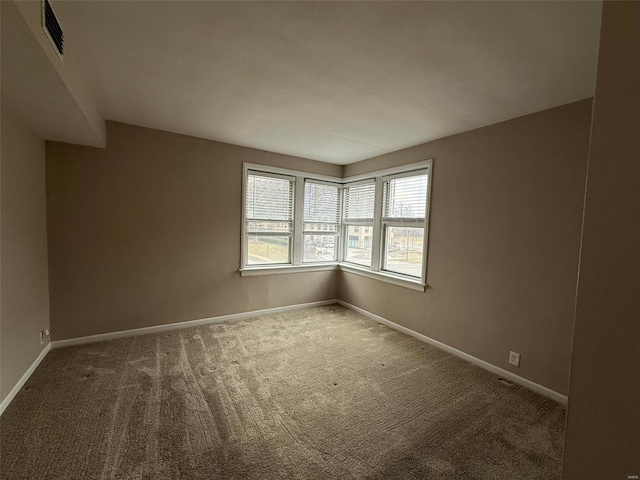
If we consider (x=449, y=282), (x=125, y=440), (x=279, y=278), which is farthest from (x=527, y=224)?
(x=125, y=440)

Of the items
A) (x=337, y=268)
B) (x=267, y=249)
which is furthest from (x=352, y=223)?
(x=267, y=249)

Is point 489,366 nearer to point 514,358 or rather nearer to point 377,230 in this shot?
point 514,358

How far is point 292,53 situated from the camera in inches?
68.6

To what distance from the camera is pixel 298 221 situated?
4414 millimetres

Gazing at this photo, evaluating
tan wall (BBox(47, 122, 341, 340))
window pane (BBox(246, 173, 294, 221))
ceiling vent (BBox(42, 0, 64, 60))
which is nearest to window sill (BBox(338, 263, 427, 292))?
window pane (BBox(246, 173, 294, 221))

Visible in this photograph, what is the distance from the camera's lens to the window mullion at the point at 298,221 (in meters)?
4.36

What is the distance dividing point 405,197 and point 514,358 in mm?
2140

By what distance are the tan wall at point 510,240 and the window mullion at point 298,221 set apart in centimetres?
176

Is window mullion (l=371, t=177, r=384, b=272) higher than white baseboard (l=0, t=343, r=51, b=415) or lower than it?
higher

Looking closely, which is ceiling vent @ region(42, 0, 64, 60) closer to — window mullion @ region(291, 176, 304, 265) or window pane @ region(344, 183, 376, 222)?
window mullion @ region(291, 176, 304, 265)

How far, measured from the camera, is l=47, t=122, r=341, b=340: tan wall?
2.89 m

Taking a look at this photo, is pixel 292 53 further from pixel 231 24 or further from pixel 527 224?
pixel 527 224

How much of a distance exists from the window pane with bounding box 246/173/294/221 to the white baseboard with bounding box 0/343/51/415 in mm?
2515

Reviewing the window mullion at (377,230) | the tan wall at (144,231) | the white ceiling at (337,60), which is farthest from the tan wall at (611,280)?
the tan wall at (144,231)
